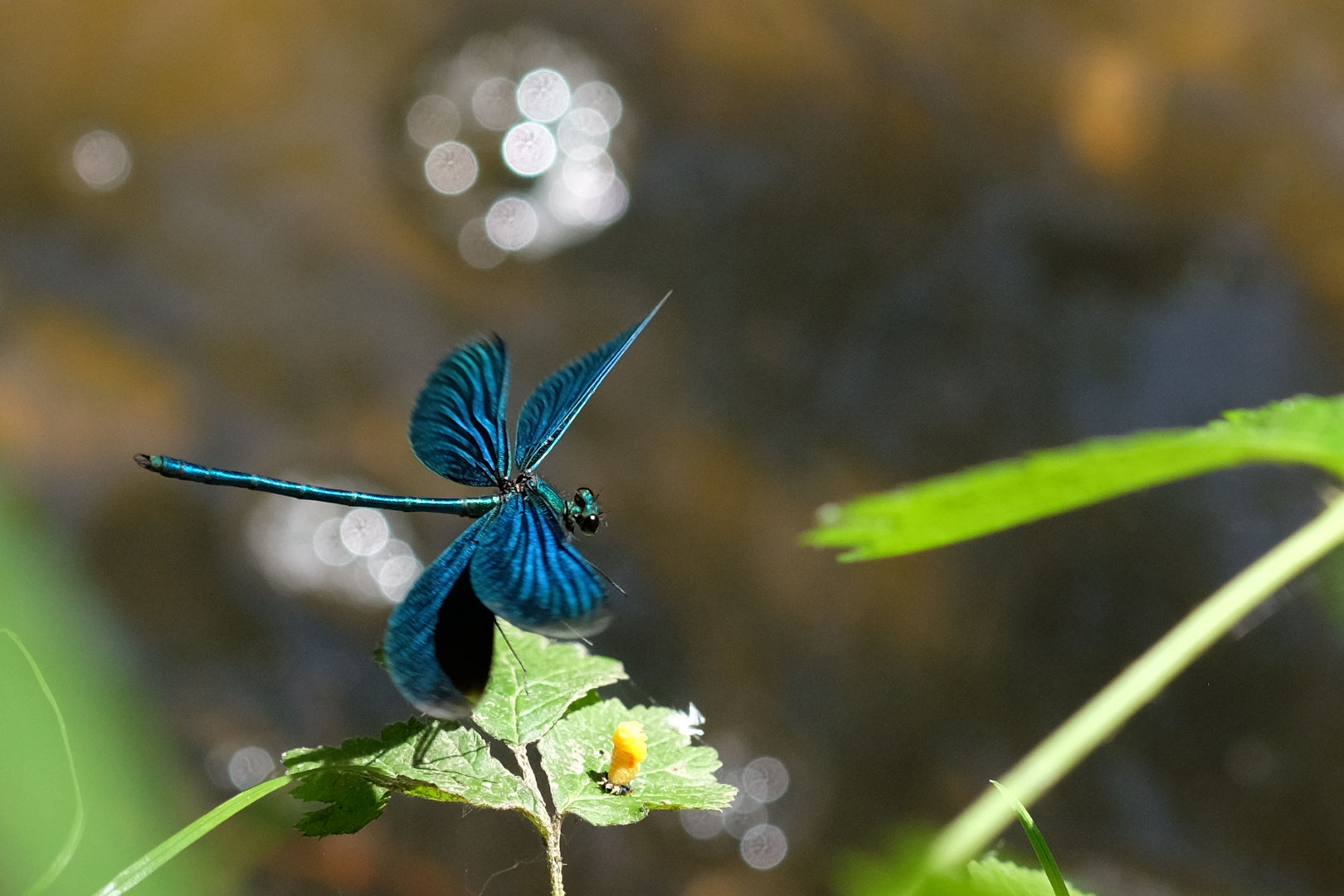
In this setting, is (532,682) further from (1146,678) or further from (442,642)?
(1146,678)

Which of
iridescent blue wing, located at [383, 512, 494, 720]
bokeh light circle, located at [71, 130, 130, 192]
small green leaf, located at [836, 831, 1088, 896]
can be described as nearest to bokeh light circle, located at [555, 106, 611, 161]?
bokeh light circle, located at [71, 130, 130, 192]

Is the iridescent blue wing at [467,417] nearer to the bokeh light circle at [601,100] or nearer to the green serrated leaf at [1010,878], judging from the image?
the green serrated leaf at [1010,878]

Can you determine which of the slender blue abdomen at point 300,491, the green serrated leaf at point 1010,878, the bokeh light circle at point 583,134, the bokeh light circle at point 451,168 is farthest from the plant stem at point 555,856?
the bokeh light circle at point 583,134

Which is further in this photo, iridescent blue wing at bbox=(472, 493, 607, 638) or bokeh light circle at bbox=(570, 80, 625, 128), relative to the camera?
bokeh light circle at bbox=(570, 80, 625, 128)

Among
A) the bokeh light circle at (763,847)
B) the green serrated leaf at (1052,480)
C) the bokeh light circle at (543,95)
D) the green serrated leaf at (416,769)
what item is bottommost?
the bokeh light circle at (763,847)

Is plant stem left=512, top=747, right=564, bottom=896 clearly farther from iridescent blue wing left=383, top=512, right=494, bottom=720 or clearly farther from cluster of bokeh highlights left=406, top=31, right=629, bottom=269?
cluster of bokeh highlights left=406, top=31, right=629, bottom=269

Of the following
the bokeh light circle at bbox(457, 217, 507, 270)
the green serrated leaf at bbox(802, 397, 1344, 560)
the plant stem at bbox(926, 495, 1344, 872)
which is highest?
the green serrated leaf at bbox(802, 397, 1344, 560)
